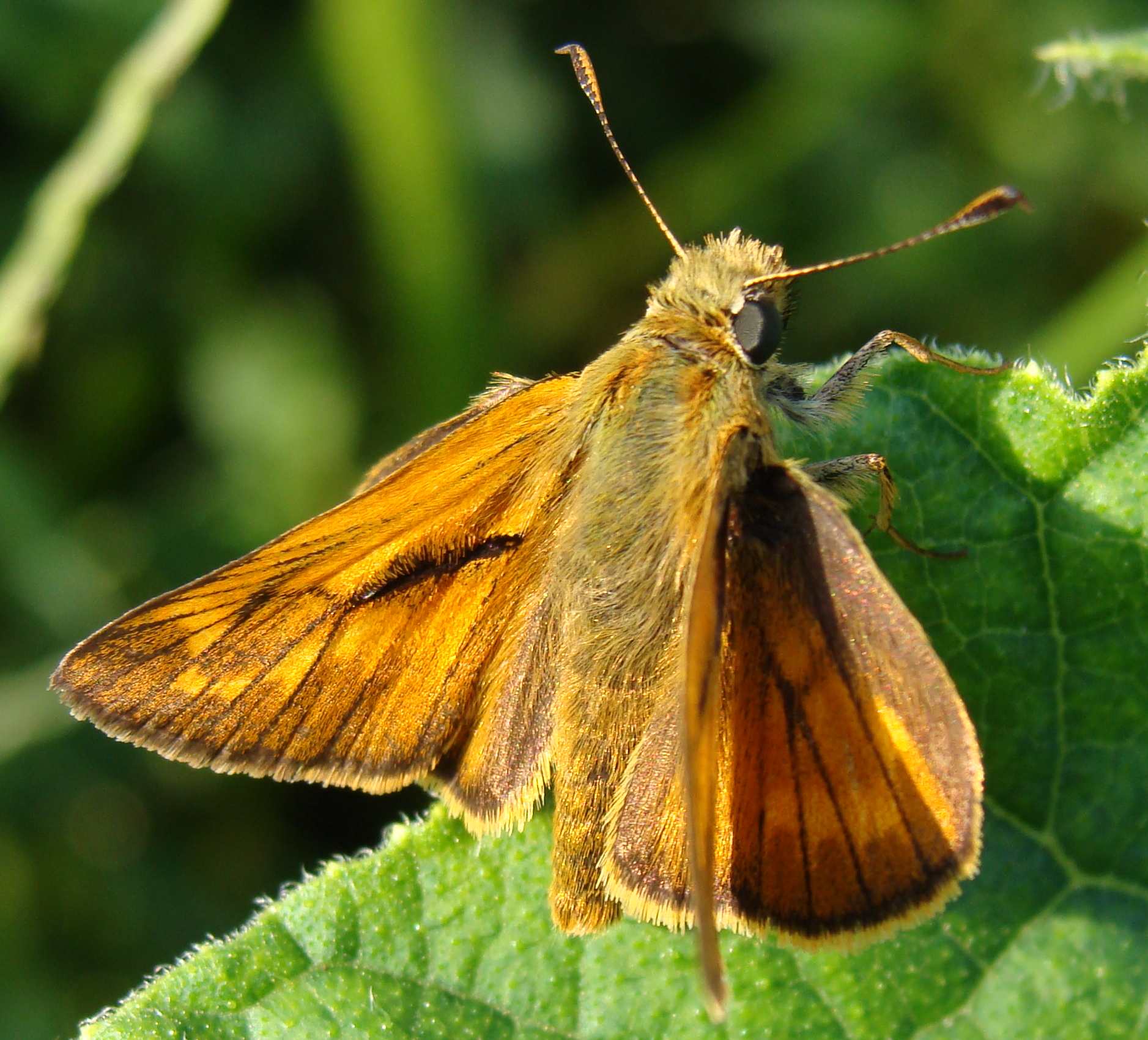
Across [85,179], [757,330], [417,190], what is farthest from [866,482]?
[417,190]

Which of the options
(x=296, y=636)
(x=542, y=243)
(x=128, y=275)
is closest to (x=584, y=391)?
(x=296, y=636)

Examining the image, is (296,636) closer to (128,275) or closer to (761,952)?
(761,952)

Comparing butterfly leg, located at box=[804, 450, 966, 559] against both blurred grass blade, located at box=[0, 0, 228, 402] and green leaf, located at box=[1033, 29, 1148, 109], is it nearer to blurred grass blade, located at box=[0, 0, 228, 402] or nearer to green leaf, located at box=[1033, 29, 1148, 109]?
green leaf, located at box=[1033, 29, 1148, 109]

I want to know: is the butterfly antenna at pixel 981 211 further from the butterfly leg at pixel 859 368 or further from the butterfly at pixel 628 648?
the butterfly leg at pixel 859 368

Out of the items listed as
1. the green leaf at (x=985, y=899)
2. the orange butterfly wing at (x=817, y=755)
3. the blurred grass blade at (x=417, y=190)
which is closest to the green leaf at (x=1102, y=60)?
the green leaf at (x=985, y=899)

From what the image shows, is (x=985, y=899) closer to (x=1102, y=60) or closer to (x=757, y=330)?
(x=757, y=330)

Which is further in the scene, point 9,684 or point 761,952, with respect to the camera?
point 9,684

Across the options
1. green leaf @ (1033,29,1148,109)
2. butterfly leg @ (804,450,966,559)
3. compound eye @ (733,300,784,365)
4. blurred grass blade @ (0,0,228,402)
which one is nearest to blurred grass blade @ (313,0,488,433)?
blurred grass blade @ (0,0,228,402)
